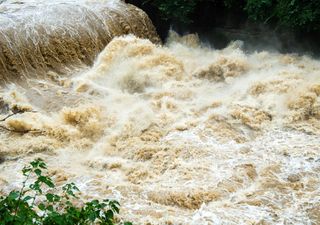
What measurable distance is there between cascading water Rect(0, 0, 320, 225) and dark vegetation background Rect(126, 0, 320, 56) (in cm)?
58

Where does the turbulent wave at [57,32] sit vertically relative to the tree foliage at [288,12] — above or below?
below

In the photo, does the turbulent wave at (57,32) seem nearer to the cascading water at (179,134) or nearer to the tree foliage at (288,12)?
the cascading water at (179,134)

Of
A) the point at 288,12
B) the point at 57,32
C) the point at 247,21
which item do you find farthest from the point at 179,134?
the point at 247,21

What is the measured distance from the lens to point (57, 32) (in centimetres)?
905

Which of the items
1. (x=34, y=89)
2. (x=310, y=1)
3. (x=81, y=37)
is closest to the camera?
(x=34, y=89)

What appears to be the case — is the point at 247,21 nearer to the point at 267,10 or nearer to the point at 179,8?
the point at 267,10

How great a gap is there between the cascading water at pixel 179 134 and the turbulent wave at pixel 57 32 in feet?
0.96

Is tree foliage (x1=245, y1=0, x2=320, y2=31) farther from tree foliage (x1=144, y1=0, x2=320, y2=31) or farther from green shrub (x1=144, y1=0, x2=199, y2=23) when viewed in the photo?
green shrub (x1=144, y1=0, x2=199, y2=23)

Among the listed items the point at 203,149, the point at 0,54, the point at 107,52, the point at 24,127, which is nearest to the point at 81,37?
the point at 107,52

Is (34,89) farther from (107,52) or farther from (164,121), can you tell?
(164,121)

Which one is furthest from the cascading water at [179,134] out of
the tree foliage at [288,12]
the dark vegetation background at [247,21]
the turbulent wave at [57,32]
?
the tree foliage at [288,12]

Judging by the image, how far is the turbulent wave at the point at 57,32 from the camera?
843 centimetres

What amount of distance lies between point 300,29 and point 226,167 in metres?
4.72

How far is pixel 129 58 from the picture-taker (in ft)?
29.8
